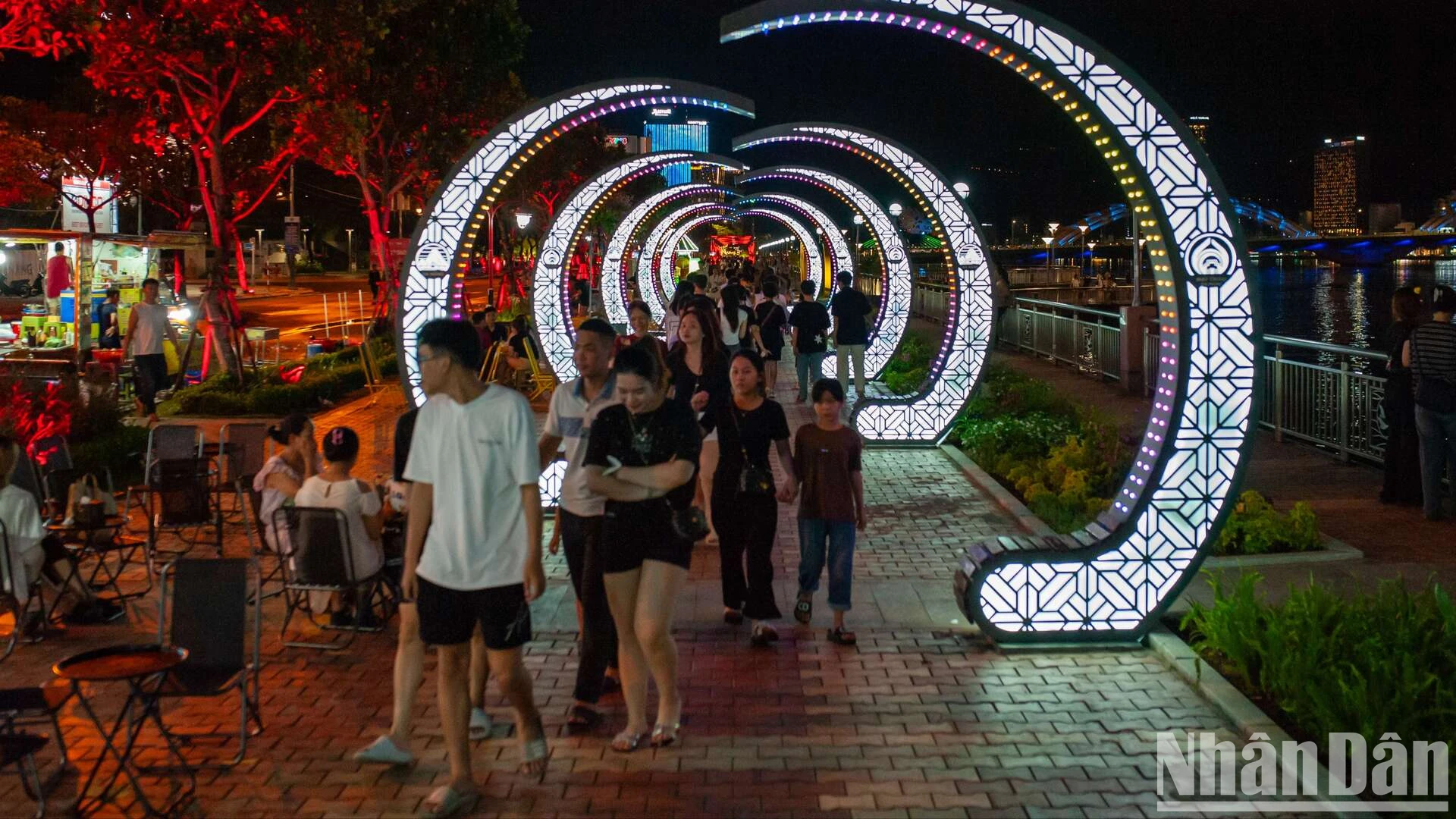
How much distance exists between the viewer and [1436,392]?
9.69 m

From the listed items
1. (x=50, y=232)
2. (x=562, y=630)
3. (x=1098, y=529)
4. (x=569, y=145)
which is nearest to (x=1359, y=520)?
(x=1098, y=529)

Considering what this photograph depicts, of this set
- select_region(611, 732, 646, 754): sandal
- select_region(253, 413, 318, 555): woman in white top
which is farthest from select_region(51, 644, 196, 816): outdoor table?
select_region(253, 413, 318, 555): woman in white top

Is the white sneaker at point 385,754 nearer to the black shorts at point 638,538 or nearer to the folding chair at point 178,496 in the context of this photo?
the black shorts at point 638,538

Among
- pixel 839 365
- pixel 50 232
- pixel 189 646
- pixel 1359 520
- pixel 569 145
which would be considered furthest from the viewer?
pixel 569 145

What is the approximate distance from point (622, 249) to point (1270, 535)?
884 inches

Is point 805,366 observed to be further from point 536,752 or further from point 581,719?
point 536,752

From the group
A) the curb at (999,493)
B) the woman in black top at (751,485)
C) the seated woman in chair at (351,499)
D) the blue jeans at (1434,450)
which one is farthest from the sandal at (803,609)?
the blue jeans at (1434,450)

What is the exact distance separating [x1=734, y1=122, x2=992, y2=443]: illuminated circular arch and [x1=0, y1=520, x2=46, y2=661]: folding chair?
8.56 metres

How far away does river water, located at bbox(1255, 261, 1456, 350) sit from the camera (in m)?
54.5

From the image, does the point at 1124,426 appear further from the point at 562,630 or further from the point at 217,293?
the point at 217,293

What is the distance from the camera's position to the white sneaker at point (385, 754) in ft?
18.3

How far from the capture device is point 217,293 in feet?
62.1

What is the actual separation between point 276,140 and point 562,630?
1850cm

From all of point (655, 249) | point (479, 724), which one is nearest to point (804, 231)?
point (655, 249)
